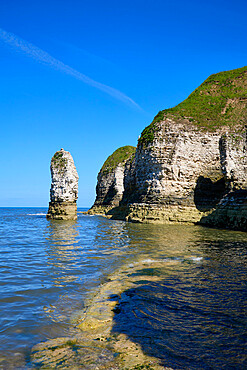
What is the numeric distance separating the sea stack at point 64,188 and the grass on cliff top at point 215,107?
10023mm

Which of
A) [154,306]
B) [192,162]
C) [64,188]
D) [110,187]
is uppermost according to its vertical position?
[192,162]

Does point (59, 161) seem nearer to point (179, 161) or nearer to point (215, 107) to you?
point (179, 161)

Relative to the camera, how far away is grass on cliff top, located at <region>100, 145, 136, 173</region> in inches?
2184

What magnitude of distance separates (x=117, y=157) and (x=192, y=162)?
Result: 107 feet

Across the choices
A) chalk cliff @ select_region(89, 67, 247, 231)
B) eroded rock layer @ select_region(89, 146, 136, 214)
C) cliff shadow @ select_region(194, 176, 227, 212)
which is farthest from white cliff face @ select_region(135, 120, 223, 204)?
eroded rock layer @ select_region(89, 146, 136, 214)

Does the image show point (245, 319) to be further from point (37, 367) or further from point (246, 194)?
point (246, 194)

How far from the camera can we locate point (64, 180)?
32.2 metres

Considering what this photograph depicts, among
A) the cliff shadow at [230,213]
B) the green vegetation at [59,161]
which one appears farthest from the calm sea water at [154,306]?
the green vegetation at [59,161]

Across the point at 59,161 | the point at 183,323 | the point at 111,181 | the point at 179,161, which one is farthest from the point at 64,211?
the point at 183,323

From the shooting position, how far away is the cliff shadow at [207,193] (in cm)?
2462

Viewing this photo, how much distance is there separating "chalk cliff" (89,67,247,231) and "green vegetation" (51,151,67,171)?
10411mm

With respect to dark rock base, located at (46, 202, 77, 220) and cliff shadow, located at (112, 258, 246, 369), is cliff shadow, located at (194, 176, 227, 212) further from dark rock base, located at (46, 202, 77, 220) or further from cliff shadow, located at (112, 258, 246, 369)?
cliff shadow, located at (112, 258, 246, 369)

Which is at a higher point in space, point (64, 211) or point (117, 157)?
point (117, 157)

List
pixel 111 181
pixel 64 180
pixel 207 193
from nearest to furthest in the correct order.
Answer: pixel 207 193, pixel 64 180, pixel 111 181
